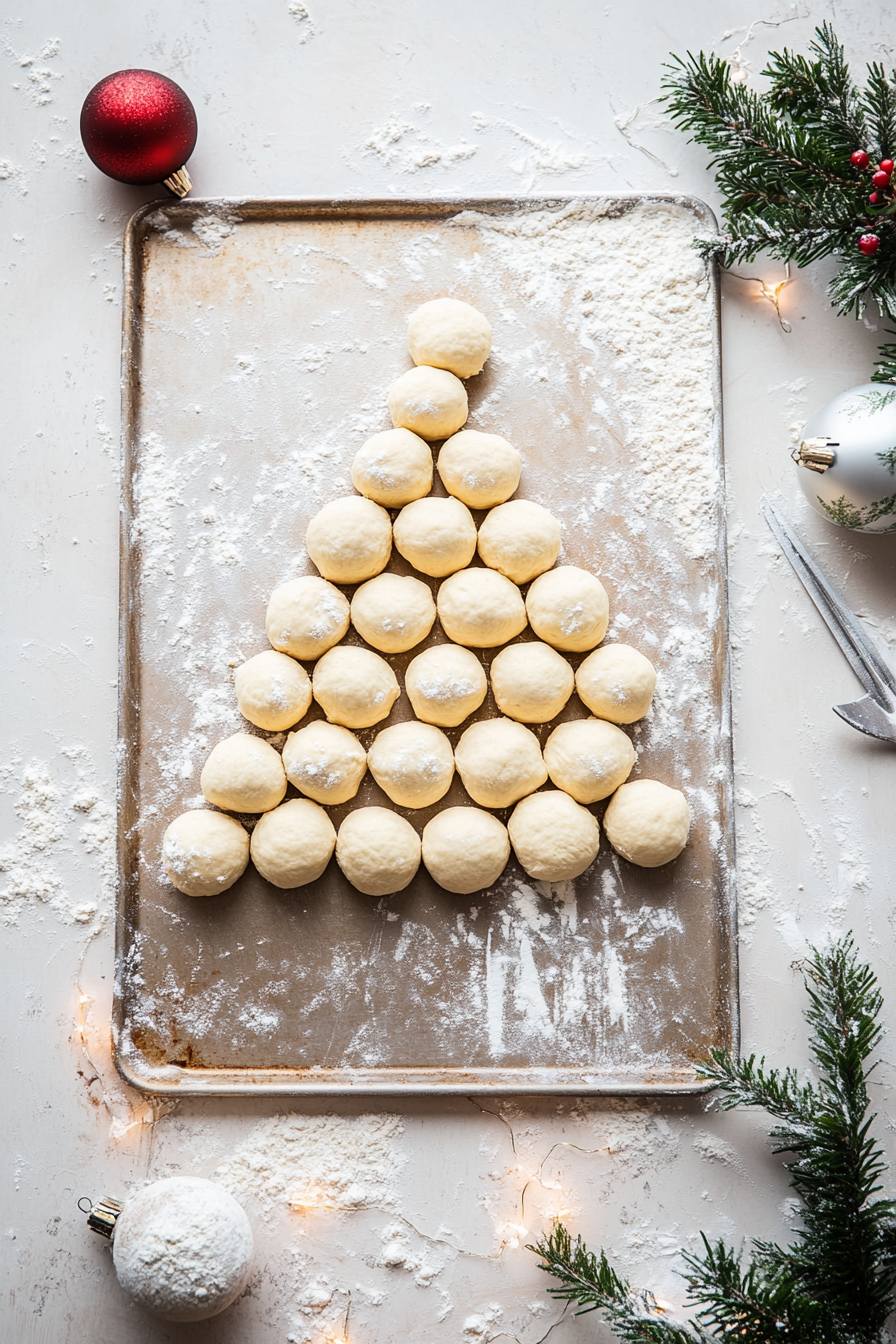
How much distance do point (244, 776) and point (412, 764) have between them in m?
0.22

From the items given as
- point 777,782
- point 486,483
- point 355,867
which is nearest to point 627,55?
point 486,483

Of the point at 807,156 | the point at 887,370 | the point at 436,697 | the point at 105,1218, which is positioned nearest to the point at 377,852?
the point at 436,697

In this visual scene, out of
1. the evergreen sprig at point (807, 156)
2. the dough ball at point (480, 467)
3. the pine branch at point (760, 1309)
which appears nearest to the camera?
the pine branch at point (760, 1309)

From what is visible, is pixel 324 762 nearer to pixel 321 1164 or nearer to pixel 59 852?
pixel 59 852

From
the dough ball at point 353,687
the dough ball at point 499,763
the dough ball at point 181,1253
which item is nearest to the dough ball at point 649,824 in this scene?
the dough ball at point 499,763

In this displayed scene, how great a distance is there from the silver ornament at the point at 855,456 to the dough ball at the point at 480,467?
37 cm

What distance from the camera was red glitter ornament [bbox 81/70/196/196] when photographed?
117 centimetres

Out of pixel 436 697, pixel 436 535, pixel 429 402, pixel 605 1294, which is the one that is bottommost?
pixel 605 1294

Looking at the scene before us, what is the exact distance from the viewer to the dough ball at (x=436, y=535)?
1.20m

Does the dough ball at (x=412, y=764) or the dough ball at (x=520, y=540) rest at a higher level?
the dough ball at (x=520, y=540)

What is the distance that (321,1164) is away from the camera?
1.21 meters

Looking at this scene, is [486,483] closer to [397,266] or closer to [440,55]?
[397,266]

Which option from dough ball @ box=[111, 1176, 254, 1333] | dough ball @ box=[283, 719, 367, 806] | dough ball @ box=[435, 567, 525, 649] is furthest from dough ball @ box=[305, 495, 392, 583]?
dough ball @ box=[111, 1176, 254, 1333]

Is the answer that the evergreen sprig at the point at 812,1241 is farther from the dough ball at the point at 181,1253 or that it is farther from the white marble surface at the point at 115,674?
the dough ball at the point at 181,1253
